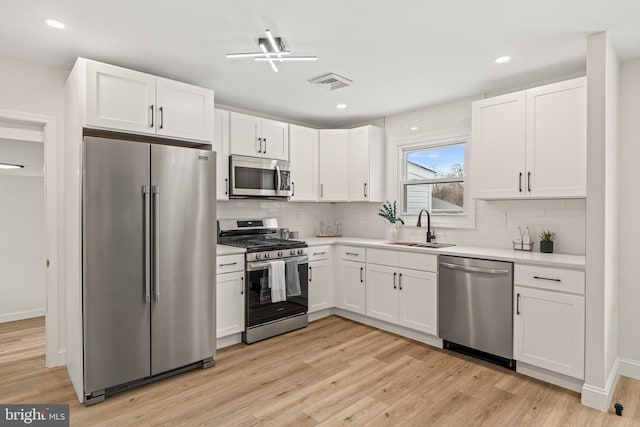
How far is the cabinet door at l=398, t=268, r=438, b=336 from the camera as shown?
3549 mm

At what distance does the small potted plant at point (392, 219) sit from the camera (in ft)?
14.9

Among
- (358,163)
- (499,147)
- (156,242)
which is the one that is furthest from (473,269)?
(156,242)

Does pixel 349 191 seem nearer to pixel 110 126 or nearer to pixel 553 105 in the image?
pixel 553 105

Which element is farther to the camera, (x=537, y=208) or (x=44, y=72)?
(x=537, y=208)

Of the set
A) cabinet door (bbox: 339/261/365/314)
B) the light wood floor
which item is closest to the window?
cabinet door (bbox: 339/261/365/314)

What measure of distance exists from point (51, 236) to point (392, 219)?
3571 millimetres

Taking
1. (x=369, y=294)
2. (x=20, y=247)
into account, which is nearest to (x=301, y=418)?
(x=369, y=294)

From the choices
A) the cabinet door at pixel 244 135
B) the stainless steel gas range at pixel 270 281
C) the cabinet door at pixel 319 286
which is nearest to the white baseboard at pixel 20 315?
the stainless steel gas range at pixel 270 281

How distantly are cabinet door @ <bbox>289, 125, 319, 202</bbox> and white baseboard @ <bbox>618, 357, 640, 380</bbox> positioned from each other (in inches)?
135

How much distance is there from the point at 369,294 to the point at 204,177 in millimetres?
2296

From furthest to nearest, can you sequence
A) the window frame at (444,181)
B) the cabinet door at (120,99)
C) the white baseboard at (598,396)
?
the window frame at (444,181)
the cabinet door at (120,99)
the white baseboard at (598,396)

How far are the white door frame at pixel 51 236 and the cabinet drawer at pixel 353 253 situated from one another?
9.56 feet

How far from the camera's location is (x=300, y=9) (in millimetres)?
2191

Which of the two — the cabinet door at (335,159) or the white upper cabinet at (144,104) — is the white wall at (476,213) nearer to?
the cabinet door at (335,159)
